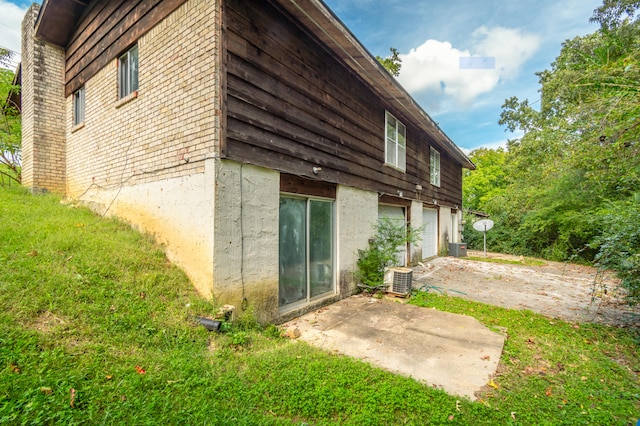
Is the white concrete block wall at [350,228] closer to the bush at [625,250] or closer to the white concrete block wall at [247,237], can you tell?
the white concrete block wall at [247,237]

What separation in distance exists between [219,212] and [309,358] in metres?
2.19

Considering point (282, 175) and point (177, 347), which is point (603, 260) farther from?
point (177, 347)

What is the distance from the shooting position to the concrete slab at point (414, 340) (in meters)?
3.18

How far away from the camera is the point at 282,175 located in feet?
16.1

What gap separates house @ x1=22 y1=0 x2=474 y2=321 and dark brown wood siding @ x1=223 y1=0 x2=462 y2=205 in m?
0.03

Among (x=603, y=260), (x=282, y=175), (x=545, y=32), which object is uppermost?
(x=545, y=32)

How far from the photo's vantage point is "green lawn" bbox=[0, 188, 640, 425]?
217 centimetres

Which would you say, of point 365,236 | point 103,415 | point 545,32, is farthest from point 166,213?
point 545,32

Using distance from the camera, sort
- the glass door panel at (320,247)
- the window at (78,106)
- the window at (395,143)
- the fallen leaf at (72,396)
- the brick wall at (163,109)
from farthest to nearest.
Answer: the window at (395,143)
the window at (78,106)
the glass door panel at (320,247)
the brick wall at (163,109)
the fallen leaf at (72,396)

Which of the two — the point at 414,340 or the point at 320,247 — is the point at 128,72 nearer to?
the point at 320,247

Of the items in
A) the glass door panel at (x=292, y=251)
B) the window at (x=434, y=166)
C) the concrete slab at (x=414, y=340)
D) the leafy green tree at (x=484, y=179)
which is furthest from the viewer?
the leafy green tree at (x=484, y=179)

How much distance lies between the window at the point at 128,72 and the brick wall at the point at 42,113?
3.50 metres

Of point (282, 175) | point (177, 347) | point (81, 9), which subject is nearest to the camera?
point (177, 347)

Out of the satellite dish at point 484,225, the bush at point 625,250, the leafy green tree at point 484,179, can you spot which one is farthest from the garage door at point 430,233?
the leafy green tree at point 484,179
